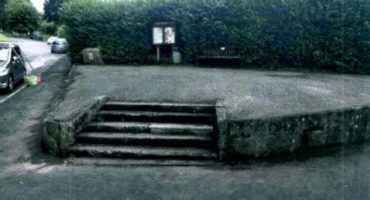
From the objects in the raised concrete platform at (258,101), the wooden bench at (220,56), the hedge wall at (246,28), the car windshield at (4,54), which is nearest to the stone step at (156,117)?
the raised concrete platform at (258,101)

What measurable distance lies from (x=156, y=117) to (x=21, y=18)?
88.5m

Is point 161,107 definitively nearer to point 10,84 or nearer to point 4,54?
point 10,84

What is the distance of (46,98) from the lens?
1512 cm

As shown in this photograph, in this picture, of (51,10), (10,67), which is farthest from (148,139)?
(51,10)

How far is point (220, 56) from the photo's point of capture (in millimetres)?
20188

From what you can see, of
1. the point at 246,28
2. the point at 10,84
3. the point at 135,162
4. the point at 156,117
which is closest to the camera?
the point at 135,162

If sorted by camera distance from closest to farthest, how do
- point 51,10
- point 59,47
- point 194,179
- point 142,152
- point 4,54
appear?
point 194,179 < point 142,152 < point 4,54 < point 59,47 < point 51,10

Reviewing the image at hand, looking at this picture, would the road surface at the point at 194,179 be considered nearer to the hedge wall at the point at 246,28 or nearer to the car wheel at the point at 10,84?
the car wheel at the point at 10,84

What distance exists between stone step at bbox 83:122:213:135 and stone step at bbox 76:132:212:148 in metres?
0.16

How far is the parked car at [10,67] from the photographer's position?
16.1 m

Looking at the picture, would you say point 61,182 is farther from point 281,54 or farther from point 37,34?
point 37,34

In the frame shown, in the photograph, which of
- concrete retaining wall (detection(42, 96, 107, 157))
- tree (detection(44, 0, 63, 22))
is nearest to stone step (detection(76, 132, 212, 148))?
concrete retaining wall (detection(42, 96, 107, 157))

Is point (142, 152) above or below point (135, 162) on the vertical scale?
above

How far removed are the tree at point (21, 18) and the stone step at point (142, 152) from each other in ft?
285
